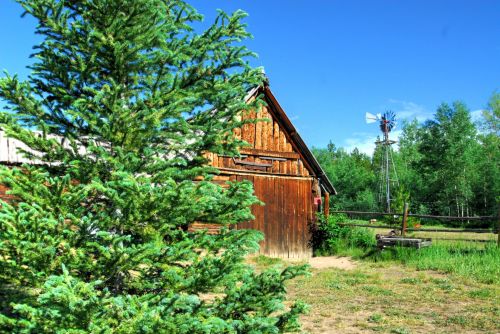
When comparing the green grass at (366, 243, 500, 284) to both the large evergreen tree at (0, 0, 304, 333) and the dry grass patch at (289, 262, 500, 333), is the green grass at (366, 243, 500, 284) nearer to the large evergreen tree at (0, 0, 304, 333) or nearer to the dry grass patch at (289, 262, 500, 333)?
the dry grass patch at (289, 262, 500, 333)

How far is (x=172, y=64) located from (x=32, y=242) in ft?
8.02

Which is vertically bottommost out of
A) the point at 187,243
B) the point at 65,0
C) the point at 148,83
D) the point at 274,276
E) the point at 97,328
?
the point at 97,328

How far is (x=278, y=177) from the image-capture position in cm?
1641

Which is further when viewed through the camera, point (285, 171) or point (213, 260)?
point (285, 171)

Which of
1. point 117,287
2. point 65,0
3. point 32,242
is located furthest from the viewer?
point 65,0

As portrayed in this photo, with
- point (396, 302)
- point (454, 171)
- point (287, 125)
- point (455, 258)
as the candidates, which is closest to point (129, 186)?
point (396, 302)

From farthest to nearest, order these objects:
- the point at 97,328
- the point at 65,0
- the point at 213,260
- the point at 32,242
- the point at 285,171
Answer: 1. the point at 285,171
2. the point at 65,0
3. the point at 213,260
4. the point at 32,242
5. the point at 97,328

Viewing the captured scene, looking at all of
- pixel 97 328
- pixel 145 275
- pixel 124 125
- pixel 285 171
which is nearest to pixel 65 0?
pixel 124 125

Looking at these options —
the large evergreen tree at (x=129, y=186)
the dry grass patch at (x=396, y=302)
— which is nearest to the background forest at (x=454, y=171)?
the dry grass patch at (x=396, y=302)

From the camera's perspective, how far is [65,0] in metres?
5.15

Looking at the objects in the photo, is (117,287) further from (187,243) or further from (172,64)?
(172,64)

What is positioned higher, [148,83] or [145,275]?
[148,83]

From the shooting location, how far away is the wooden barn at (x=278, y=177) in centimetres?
1584

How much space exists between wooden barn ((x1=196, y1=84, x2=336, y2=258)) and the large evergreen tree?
10.1 m
